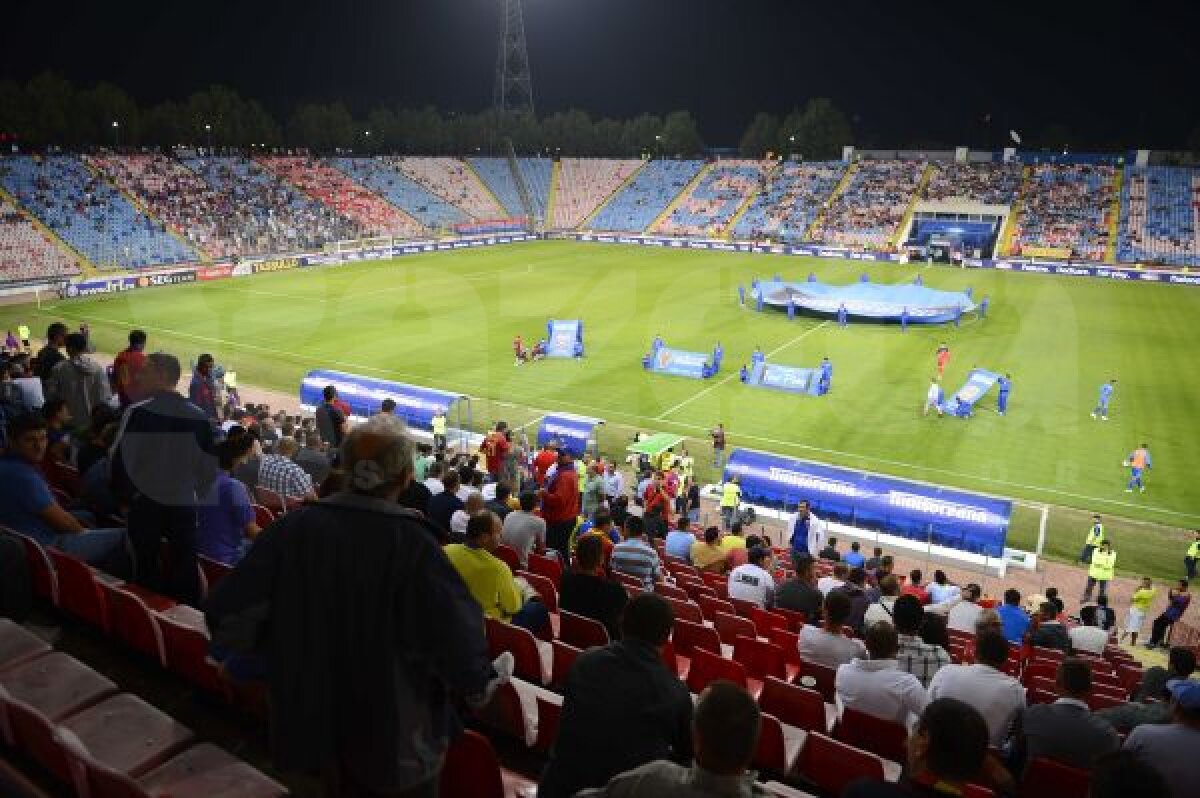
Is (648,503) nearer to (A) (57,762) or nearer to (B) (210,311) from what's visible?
(A) (57,762)

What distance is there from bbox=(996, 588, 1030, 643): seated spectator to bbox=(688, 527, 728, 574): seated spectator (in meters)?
3.86

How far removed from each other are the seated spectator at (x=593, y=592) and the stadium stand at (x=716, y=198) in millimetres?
74155

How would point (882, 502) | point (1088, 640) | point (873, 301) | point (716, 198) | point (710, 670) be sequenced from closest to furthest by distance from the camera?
1. point (710, 670)
2. point (1088, 640)
3. point (882, 502)
4. point (873, 301)
5. point (716, 198)

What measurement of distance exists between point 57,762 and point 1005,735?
6151 millimetres

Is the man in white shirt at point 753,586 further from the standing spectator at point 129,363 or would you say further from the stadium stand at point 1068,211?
the stadium stand at point 1068,211

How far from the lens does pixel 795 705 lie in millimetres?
6340

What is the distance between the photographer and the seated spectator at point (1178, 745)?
488cm

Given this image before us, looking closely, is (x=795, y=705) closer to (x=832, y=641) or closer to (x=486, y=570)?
(x=832, y=641)

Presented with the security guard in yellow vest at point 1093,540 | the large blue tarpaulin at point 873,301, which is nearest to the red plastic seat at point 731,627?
the security guard in yellow vest at point 1093,540

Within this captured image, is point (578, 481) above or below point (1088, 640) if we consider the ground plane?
above

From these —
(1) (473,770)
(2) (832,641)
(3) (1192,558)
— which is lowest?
(3) (1192,558)

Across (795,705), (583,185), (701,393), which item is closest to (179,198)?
(583,185)

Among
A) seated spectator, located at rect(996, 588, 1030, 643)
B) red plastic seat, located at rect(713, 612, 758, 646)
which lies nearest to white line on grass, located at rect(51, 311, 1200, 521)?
seated spectator, located at rect(996, 588, 1030, 643)

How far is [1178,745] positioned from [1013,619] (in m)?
6.68
